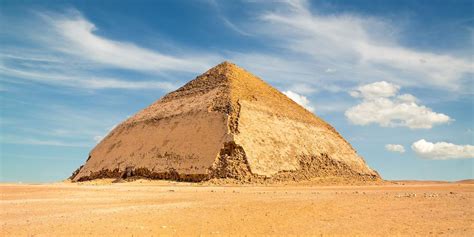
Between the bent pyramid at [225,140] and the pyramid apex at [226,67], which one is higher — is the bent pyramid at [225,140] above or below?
below

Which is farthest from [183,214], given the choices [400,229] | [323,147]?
[323,147]

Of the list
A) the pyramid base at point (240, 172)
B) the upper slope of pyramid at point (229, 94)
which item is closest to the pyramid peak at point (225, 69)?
the upper slope of pyramid at point (229, 94)

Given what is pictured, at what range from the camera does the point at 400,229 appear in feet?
28.3

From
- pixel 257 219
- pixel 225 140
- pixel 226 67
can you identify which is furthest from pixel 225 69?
pixel 257 219

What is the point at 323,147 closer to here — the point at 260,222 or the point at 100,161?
the point at 100,161

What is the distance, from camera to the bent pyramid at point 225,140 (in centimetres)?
3039

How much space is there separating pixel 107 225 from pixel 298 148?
26819 mm

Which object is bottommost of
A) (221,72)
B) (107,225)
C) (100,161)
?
(107,225)

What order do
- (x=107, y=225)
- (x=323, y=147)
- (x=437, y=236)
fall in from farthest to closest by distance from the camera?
1. (x=323, y=147)
2. (x=107, y=225)
3. (x=437, y=236)

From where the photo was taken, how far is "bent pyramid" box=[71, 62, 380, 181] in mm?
30391

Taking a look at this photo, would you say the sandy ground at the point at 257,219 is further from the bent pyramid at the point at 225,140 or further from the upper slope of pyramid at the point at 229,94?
the upper slope of pyramid at the point at 229,94

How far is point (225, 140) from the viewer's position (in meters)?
30.6

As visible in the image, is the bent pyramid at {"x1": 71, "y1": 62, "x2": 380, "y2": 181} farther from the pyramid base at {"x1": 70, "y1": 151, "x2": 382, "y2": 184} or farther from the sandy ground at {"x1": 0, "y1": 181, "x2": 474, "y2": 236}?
the sandy ground at {"x1": 0, "y1": 181, "x2": 474, "y2": 236}

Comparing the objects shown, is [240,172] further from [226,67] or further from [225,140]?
[226,67]
